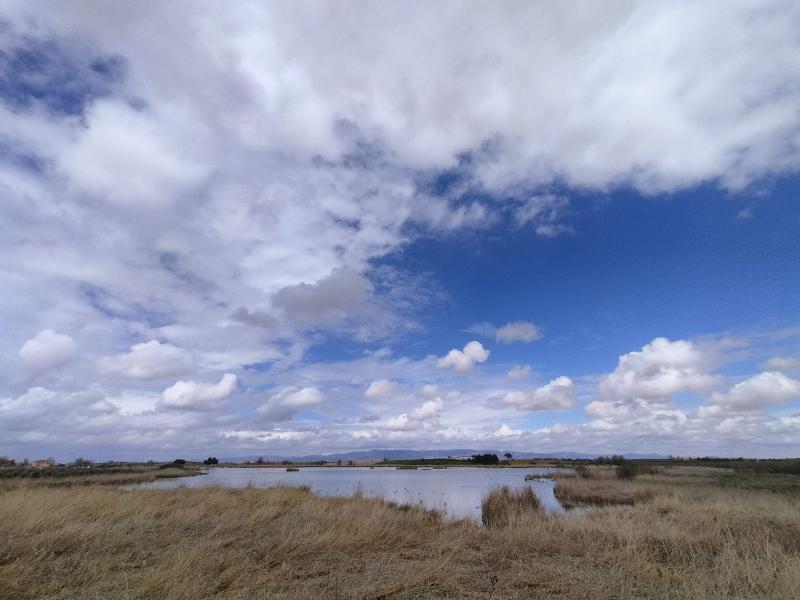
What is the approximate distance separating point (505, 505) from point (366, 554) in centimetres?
1094

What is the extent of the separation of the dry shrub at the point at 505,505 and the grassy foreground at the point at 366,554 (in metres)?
2.58

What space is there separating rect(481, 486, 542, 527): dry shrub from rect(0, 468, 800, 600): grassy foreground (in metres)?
2.58

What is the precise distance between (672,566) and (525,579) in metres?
3.17

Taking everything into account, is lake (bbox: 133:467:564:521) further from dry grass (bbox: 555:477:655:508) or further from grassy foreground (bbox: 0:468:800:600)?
grassy foreground (bbox: 0:468:800:600)

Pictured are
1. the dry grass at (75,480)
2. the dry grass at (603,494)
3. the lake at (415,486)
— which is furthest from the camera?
the dry grass at (603,494)

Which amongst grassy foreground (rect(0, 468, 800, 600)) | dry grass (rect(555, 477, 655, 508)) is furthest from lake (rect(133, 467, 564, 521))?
grassy foreground (rect(0, 468, 800, 600))

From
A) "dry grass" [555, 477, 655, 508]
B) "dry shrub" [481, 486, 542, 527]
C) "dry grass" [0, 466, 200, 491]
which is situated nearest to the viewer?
"dry shrub" [481, 486, 542, 527]

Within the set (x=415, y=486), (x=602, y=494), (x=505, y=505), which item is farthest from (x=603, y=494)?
(x=415, y=486)

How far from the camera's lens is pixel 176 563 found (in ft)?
26.4

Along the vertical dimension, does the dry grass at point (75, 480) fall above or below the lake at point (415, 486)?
above

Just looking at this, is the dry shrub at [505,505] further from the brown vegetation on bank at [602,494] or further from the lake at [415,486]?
the brown vegetation on bank at [602,494]

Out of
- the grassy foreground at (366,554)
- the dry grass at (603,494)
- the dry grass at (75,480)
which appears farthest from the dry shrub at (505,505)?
the dry grass at (75,480)

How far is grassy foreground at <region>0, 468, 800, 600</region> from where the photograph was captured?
736 centimetres

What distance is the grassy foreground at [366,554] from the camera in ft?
24.1
